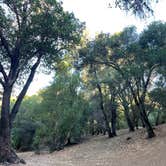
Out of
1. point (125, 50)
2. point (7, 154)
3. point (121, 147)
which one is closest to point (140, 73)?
point (125, 50)

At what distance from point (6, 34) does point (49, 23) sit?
7.37 ft

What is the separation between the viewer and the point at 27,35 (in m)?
14.3

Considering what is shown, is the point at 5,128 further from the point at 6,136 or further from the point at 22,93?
the point at 22,93

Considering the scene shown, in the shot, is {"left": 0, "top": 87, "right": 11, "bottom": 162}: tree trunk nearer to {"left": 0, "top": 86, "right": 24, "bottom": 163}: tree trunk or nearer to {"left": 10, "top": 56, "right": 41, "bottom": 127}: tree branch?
{"left": 0, "top": 86, "right": 24, "bottom": 163}: tree trunk

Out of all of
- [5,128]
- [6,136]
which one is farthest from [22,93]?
[6,136]

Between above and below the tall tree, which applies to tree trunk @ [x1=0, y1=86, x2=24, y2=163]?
below

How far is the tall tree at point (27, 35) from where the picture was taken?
45.9 feet

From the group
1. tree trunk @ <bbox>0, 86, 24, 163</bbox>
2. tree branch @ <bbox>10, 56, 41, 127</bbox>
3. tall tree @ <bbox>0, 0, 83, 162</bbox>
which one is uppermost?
tall tree @ <bbox>0, 0, 83, 162</bbox>

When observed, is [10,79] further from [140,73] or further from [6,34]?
[140,73]

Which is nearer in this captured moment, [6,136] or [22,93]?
[6,136]

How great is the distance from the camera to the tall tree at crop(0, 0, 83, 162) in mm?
13977

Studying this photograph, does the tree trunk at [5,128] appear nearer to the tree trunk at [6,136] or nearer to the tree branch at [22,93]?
the tree trunk at [6,136]

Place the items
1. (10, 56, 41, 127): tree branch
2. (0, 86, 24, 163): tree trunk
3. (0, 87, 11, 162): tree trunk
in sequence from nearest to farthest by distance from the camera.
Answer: (0, 86, 24, 163): tree trunk < (0, 87, 11, 162): tree trunk < (10, 56, 41, 127): tree branch

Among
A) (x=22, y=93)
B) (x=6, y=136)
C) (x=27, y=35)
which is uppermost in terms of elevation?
(x=27, y=35)
